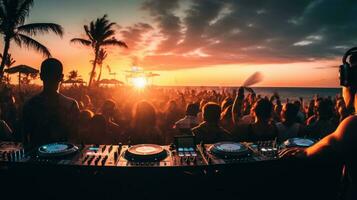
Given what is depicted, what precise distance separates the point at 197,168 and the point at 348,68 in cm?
174

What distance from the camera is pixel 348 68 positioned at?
8.63 feet

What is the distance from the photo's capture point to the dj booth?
2561 millimetres

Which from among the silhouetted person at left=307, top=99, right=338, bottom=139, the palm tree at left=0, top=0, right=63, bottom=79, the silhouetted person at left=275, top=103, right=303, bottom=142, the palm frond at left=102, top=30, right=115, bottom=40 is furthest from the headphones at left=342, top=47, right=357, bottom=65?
the palm frond at left=102, top=30, right=115, bottom=40

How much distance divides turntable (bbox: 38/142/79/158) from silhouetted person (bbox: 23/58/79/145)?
0.71m

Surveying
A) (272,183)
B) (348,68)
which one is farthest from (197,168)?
(348,68)

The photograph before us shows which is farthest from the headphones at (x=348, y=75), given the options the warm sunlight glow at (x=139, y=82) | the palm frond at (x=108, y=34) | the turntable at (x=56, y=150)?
the palm frond at (x=108, y=34)

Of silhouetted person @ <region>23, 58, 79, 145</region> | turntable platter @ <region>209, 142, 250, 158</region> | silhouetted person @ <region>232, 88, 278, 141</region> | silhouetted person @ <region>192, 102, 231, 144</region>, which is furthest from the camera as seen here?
silhouetted person @ <region>232, 88, 278, 141</region>

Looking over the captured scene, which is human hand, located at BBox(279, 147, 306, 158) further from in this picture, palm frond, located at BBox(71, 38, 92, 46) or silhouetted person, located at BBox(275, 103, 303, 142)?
palm frond, located at BBox(71, 38, 92, 46)

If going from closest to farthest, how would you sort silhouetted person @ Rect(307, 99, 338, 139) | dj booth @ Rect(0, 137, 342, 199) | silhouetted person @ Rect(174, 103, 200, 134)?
dj booth @ Rect(0, 137, 342, 199)
silhouetted person @ Rect(307, 99, 338, 139)
silhouetted person @ Rect(174, 103, 200, 134)

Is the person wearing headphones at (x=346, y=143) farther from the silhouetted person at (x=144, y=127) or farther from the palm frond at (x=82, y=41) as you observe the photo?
the palm frond at (x=82, y=41)

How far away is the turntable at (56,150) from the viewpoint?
105 inches

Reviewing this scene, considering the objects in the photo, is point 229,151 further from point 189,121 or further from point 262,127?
point 189,121

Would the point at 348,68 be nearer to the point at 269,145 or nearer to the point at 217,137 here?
the point at 269,145

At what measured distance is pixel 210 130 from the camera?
4.37 meters
